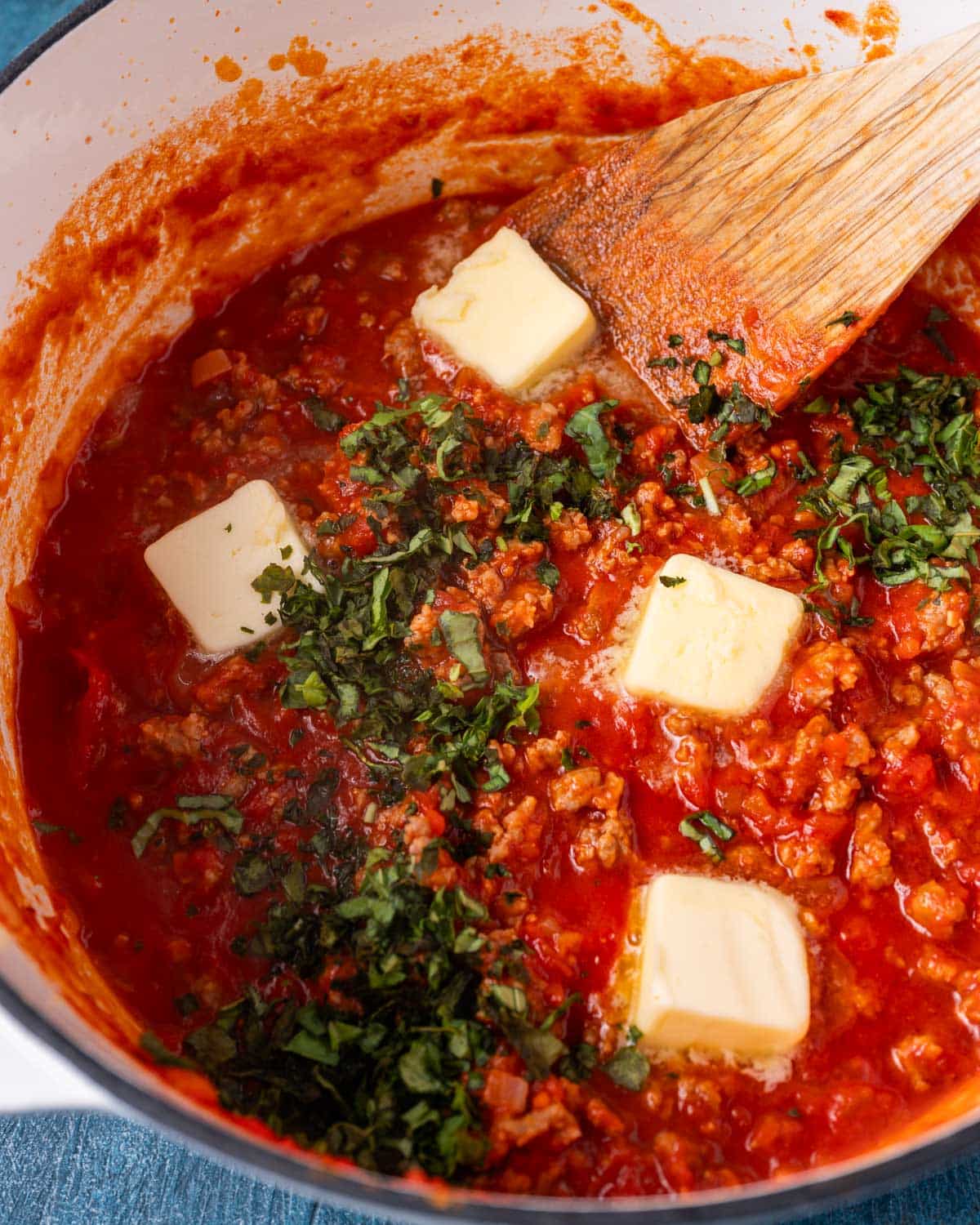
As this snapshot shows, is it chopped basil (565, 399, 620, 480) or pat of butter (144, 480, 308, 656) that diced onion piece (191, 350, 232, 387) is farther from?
chopped basil (565, 399, 620, 480)

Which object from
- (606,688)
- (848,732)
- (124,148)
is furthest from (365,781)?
(124,148)

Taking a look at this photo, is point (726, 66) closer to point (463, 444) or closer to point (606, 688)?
point (463, 444)

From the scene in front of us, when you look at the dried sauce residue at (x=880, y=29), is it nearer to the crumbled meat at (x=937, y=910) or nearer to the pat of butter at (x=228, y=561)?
the pat of butter at (x=228, y=561)

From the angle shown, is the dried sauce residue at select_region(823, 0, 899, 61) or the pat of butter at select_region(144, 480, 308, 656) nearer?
the pat of butter at select_region(144, 480, 308, 656)

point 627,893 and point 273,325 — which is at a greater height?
point 273,325

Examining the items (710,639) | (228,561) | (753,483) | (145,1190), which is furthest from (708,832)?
(145,1190)

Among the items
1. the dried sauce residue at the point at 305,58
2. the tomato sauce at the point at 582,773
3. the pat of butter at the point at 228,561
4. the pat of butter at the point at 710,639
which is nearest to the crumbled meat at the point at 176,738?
the tomato sauce at the point at 582,773

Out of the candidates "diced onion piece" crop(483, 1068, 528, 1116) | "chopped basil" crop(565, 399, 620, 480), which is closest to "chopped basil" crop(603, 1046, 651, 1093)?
"diced onion piece" crop(483, 1068, 528, 1116)
